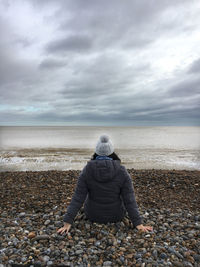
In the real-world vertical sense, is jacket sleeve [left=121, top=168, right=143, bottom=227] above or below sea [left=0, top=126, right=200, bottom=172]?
above

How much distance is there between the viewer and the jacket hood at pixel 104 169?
4.05 meters

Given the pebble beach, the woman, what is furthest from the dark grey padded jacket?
the pebble beach

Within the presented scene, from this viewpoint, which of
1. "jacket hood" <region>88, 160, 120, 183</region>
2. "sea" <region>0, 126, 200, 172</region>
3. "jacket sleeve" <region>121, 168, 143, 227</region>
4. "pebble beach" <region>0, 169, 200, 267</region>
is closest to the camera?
"pebble beach" <region>0, 169, 200, 267</region>

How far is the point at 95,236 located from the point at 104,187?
1.20 meters

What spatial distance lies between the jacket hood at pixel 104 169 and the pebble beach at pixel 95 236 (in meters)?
1.40

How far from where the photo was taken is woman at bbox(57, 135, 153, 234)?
4.10 metres

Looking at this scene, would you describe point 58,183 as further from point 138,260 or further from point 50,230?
point 138,260

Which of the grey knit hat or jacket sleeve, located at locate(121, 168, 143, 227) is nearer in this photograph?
the grey knit hat

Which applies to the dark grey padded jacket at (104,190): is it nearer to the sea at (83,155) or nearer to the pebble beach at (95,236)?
the pebble beach at (95,236)

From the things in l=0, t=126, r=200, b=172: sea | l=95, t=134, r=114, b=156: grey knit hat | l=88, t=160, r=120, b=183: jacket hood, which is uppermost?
l=95, t=134, r=114, b=156: grey knit hat

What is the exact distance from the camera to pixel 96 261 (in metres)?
3.54

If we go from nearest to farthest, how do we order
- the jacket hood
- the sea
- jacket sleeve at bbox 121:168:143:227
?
the jacket hood < jacket sleeve at bbox 121:168:143:227 < the sea

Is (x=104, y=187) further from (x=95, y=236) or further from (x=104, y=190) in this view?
(x=95, y=236)

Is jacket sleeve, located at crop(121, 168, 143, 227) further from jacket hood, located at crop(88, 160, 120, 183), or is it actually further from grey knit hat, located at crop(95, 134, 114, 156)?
grey knit hat, located at crop(95, 134, 114, 156)
